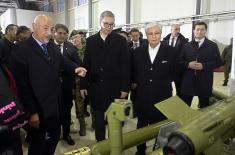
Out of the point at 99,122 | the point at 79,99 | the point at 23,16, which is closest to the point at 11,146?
the point at 99,122

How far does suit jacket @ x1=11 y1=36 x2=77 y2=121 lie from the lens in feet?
7.19

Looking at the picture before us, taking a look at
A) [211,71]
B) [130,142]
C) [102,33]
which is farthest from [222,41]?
[130,142]

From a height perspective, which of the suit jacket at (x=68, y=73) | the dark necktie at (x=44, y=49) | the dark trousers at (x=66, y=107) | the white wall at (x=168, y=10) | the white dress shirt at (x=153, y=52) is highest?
the white wall at (x=168, y=10)

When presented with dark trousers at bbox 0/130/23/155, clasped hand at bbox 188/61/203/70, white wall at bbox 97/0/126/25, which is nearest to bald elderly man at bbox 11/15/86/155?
dark trousers at bbox 0/130/23/155

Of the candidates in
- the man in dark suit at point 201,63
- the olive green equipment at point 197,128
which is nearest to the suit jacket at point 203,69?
the man in dark suit at point 201,63

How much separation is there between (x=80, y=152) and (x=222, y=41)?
7.62 metres

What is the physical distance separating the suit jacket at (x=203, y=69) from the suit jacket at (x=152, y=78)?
0.78m

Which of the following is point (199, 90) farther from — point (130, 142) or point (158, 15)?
point (158, 15)

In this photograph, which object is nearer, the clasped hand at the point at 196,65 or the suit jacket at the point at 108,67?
the suit jacket at the point at 108,67

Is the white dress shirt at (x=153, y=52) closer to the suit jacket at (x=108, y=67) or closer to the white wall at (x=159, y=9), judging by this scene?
the suit jacket at (x=108, y=67)

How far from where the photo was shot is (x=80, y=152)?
1.62 metres

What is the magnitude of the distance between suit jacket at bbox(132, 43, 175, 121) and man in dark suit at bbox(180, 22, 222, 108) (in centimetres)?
77

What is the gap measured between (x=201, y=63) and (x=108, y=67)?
123 cm

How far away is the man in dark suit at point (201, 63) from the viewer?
333 cm
